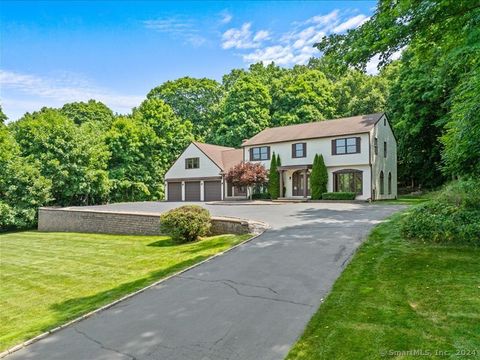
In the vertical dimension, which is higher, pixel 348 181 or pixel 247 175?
pixel 247 175

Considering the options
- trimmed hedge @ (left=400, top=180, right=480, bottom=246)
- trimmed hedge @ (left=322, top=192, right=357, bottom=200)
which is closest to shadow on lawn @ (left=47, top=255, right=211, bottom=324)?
trimmed hedge @ (left=400, top=180, right=480, bottom=246)

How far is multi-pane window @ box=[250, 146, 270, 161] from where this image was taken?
31.8m

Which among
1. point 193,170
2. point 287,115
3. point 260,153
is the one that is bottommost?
point 193,170

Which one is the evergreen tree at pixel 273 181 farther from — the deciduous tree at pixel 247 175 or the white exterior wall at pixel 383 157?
the white exterior wall at pixel 383 157

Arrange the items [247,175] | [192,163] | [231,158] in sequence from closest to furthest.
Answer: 1. [247,175]
2. [192,163]
3. [231,158]

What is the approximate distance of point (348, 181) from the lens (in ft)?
90.3

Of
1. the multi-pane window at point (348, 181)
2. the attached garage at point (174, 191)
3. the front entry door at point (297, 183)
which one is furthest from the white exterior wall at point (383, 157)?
the attached garage at point (174, 191)

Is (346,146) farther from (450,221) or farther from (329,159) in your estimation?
(450,221)

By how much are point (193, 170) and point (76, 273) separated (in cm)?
2485

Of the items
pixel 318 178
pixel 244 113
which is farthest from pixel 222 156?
pixel 318 178

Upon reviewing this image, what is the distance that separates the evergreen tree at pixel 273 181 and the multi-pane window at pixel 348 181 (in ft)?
17.1

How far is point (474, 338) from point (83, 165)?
104 ft

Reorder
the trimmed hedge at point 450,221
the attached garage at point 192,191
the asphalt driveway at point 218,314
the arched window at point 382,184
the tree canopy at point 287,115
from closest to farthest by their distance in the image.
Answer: the asphalt driveway at point 218,314 < the tree canopy at point 287,115 < the trimmed hedge at point 450,221 < the arched window at point 382,184 < the attached garage at point 192,191

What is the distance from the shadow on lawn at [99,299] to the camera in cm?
Answer: 667
